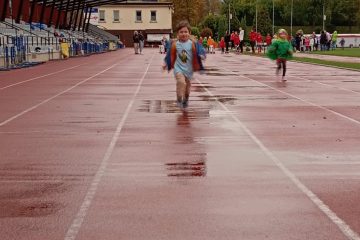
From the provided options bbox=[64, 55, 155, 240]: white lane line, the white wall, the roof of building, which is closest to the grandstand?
the roof of building

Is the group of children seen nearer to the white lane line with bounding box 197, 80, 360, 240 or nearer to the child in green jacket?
the white lane line with bounding box 197, 80, 360, 240

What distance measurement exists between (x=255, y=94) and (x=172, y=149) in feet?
30.4

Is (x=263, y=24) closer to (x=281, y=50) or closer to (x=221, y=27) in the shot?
(x=221, y=27)

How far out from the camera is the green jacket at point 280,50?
2467 centimetres

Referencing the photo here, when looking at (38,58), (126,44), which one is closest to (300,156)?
(38,58)

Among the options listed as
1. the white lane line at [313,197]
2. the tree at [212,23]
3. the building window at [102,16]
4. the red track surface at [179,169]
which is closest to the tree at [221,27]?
the tree at [212,23]

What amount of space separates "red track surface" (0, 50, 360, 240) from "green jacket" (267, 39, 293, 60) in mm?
7670

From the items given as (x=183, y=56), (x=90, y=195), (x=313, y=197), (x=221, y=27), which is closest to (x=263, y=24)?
(x=221, y=27)

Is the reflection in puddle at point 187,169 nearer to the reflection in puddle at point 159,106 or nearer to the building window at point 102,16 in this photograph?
the reflection in puddle at point 159,106

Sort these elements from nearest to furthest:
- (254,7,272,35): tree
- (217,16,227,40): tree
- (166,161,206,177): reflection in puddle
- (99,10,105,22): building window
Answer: (166,161,206,177): reflection in puddle < (217,16,227,40): tree < (254,7,272,35): tree < (99,10,105,22): building window

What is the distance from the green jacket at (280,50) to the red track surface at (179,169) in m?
7.67

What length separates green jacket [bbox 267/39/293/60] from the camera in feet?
80.9

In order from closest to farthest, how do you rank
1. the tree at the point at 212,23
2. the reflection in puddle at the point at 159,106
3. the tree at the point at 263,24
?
the reflection in puddle at the point at 159,106 < the tree at the point at 263,24 < the tree at the point at 212,23

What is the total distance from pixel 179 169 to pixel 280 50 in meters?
16.8
